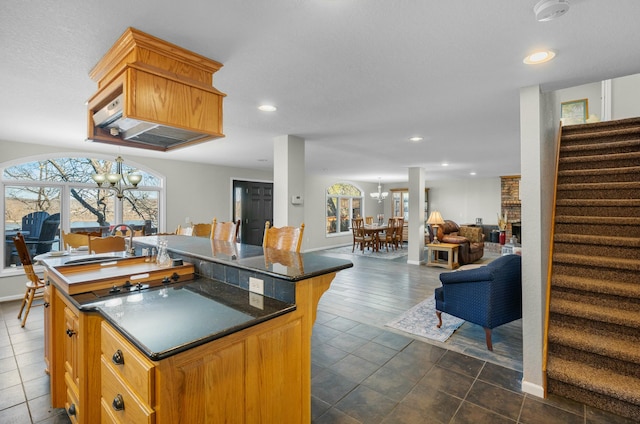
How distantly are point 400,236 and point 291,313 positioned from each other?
8689mm

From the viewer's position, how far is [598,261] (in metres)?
2.61

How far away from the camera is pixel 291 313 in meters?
1.49

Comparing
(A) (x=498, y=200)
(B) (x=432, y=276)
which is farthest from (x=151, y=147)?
(A) (x=498, y=200)

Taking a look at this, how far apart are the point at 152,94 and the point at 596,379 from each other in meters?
3.44

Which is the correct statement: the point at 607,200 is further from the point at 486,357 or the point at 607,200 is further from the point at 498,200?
the point at 498,200

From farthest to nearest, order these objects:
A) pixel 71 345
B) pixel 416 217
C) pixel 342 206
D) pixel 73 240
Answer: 1. pixel 342 206
2. pixel 416 217
3. pixel 73 240
4. pixel 71 345

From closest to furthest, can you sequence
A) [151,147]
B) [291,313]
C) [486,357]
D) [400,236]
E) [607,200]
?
[291,313] < [151,147] < [486,357] < [607,200] < [400,236]

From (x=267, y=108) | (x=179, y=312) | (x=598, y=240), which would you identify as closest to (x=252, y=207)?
(x=267, y=108)

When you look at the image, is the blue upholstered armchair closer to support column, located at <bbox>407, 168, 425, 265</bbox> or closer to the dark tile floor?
the dark tile floor

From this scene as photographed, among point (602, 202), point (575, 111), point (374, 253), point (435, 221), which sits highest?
point (575, 111)

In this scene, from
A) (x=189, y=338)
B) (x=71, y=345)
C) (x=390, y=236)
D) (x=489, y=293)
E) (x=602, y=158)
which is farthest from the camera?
(x=390, y=236)

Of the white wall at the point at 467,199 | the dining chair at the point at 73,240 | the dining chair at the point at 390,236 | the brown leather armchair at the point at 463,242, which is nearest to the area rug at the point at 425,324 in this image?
the brown leather armchair at the point at 463,242

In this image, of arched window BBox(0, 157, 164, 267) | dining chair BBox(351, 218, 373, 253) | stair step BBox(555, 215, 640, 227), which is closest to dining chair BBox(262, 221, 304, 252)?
stair step BBox(555, 215, 640, 227)

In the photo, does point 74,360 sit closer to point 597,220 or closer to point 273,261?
point 273,261
